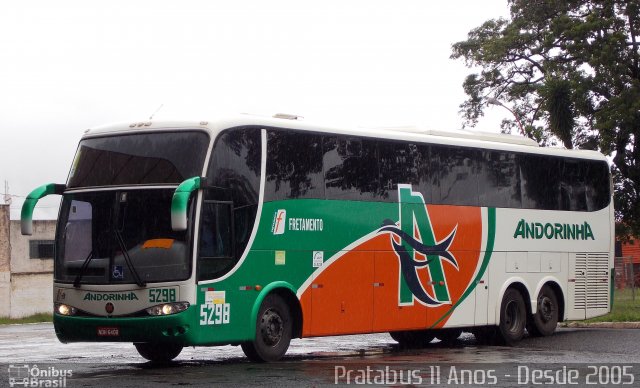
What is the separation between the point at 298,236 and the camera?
17.1 meters

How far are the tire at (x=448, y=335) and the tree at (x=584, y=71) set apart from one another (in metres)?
19.6

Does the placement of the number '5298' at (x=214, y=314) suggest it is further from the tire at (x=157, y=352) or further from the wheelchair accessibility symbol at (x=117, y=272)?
the tire at (x=157, y=352)

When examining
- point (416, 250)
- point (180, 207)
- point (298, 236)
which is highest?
point (180, 207)

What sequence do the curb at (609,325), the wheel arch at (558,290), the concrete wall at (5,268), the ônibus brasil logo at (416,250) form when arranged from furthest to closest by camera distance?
the concrete wall at (5,268), the curb at (609,325), the wheel arch at (558,290), the ônibus brasil logo at (416,250)

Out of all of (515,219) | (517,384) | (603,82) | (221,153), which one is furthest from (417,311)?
(603,82)

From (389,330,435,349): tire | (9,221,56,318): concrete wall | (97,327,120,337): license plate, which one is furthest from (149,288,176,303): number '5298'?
(9,221,56,318): concrete wall

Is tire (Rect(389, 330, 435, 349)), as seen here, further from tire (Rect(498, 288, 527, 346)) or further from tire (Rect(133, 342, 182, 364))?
tire (Rect(133, 342, 182, 364))

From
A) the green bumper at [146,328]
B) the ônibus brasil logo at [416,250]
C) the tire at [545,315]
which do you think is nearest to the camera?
the green bumper at [146,328]

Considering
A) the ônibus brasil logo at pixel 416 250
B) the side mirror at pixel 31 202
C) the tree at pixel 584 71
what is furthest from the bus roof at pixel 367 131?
the tree at pixel 584 71

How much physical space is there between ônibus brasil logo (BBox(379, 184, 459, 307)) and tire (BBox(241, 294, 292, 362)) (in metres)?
2.80

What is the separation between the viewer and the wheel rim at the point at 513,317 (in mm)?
21547

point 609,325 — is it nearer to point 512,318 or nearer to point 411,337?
point 512,318

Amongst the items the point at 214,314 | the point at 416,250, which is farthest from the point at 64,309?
the point at 416,250

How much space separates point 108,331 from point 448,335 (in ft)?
28.0
